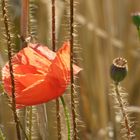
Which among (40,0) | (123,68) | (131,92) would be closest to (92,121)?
(131,92)

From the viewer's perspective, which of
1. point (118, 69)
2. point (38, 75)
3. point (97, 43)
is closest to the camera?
point (38, 75)

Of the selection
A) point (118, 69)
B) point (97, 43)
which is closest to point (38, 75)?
point (118, 69)

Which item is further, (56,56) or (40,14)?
(40,14)

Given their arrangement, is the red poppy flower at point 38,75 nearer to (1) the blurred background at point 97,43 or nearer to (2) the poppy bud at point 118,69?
(2) the poppy bud at point 118,69

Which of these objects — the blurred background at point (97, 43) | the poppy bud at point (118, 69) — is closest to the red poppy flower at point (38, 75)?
the poppy bud at point (118, 69)

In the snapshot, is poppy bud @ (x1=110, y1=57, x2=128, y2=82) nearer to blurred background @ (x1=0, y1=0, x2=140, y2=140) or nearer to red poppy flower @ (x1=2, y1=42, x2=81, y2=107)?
red poppy flower @ (x1=2, y1=42, x2=81, y2=107)

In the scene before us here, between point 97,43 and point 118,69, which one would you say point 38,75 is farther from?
point 97,43

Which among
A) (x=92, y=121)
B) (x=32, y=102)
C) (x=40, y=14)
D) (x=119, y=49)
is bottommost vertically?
(x=92, y=121)

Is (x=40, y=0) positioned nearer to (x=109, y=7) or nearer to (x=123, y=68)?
(x=109, y=7)

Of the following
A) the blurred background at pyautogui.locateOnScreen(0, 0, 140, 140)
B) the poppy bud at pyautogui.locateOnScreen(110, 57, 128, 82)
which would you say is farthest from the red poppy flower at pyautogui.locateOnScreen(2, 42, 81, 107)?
the blurred background at pyautogui.locateOnScreen(0, 0, 140, 140)
